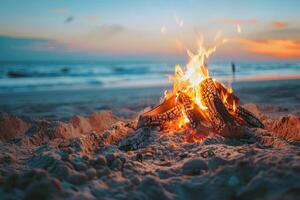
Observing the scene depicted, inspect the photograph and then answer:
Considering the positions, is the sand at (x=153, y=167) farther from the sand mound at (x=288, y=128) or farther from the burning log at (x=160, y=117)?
the burning log at (x=160, y=117)

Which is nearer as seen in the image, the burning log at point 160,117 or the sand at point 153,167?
the sand at point 153,167

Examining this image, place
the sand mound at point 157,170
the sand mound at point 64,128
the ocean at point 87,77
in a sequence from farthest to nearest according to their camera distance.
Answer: the ocean at point 87,77 → the sand mound at point 64,128 → the sand mound at point 157,170

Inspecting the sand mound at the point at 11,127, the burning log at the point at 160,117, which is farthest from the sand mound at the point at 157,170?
the sand mound at the point at 11,127

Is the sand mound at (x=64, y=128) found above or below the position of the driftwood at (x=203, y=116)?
below

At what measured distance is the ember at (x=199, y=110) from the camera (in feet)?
16.2

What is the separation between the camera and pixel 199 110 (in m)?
5.21

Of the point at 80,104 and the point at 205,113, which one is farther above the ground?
the point at 205,113

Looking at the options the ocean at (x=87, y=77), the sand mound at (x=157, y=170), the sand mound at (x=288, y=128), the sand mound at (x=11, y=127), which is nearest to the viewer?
the sand mound at (x=157, y=170)

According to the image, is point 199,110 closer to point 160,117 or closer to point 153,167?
point 160,117

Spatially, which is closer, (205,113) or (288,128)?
(205,113)

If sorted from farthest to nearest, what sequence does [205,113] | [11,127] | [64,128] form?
[11,127]
[64,128]
[205,113]

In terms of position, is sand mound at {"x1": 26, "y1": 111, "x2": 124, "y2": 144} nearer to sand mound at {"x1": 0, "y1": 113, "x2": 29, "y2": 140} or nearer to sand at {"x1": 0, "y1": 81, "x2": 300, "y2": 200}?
sand at {"x1": 0, "y1": 81, "x2": 300, "y2": 200}

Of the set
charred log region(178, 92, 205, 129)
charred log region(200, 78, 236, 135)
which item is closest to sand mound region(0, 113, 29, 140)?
charred log region(178, 92, 205, 129)

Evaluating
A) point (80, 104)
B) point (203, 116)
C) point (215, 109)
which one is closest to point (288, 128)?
point (215, 109)
